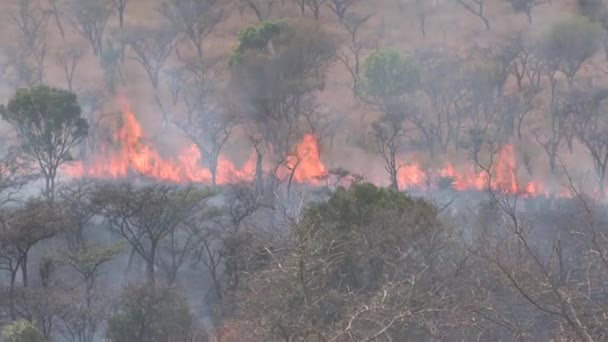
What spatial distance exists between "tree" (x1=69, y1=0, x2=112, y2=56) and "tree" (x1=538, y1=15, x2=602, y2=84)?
96.7ft

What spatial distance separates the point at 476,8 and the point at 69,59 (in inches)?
1219

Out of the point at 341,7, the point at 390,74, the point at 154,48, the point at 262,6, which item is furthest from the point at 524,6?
the point at 154,48

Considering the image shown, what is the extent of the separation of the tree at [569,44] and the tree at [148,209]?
25.7 m

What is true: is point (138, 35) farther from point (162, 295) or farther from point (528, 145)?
point (162, 295)

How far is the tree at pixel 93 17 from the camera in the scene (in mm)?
50875

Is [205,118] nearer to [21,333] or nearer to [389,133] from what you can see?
[389,133]

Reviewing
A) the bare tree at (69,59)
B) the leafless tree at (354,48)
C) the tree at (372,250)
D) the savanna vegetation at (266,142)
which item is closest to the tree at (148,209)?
the savanna vegetation at (266,142)

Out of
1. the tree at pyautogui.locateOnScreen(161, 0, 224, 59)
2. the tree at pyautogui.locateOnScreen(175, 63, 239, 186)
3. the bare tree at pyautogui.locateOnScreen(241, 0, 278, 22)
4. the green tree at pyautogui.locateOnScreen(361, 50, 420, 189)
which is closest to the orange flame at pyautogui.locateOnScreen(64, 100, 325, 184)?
the tree at pyautogui.locateOnScreen(175, 63, 239, 186)

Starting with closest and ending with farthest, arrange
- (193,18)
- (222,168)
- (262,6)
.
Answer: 1. (222,168)
2. (193,18)
3. (262,6)

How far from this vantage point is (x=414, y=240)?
1895 cm

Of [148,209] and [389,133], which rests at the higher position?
[389,133]

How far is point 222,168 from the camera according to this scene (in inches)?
1714

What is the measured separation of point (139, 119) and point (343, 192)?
92.2 ft

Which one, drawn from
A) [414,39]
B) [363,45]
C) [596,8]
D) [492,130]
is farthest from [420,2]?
[492,130]
